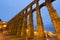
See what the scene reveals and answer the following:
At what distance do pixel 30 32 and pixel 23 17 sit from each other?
193 inches

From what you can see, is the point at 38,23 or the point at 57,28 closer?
the point at 57,28

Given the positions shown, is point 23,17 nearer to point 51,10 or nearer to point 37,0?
point 37,0

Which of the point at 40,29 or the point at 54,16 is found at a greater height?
the point at 54,16

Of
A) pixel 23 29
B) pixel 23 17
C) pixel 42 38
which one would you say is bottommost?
pixel 42 38

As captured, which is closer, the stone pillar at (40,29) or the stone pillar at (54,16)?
the stone pillar at (54,16)

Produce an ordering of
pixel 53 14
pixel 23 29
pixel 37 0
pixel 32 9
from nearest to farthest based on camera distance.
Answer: pixel 53 14 < pixel 37 0 < pixel 32 9 < pixel 23 29

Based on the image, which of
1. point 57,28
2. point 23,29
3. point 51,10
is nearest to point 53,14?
point 51,10

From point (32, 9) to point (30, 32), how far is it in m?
2.79

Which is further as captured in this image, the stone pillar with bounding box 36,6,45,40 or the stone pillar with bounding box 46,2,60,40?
the stone pillar with bounding box 36,6,45,40

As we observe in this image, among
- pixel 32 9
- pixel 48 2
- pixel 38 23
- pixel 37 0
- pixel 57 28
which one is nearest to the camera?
pixel 57 28

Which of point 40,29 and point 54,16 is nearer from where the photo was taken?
point 54,16

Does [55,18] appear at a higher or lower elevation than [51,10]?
lower

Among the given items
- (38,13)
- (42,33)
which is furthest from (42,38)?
(38,13)

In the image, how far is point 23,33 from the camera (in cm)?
2144
